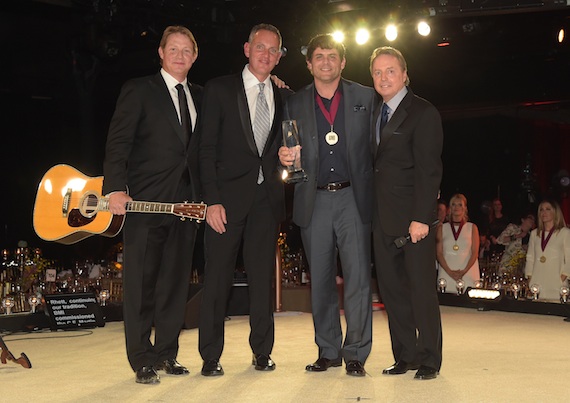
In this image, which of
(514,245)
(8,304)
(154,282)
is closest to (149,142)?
(154,282)

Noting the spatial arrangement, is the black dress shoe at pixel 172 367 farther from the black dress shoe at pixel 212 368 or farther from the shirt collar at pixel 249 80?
the shirt collar at pixel 249 80

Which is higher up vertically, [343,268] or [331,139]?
[331,139]

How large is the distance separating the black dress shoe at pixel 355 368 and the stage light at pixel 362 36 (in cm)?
563

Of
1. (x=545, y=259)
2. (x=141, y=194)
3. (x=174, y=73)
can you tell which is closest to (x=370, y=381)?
(x=141, y=194)

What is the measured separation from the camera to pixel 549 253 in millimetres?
9047

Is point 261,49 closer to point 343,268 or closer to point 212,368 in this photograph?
point 343,268

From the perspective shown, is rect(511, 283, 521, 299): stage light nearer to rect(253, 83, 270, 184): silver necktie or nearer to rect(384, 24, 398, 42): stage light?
rect(384, 24, 398, 42): stage light

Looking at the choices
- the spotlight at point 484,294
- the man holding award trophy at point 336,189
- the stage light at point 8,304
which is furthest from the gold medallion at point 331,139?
the spotlight at point 484,294

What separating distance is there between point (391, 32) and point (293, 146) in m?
5.26

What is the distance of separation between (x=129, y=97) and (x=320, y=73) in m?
1.05

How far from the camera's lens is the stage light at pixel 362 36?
9817 millimetres

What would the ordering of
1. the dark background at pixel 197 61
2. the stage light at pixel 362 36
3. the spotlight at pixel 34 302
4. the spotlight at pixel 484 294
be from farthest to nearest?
the stage light at pixel 362 36 → the dark background at pixel 197 61 → the spotlight at pixel 484 294 → the spotlight at pixel 34 302

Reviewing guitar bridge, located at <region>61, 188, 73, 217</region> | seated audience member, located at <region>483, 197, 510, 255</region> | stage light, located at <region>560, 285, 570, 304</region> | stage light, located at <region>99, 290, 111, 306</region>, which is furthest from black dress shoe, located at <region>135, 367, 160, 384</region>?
seated audience member, located at <region>483, 197, 510, 255</region>

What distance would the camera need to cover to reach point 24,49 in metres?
11.0
